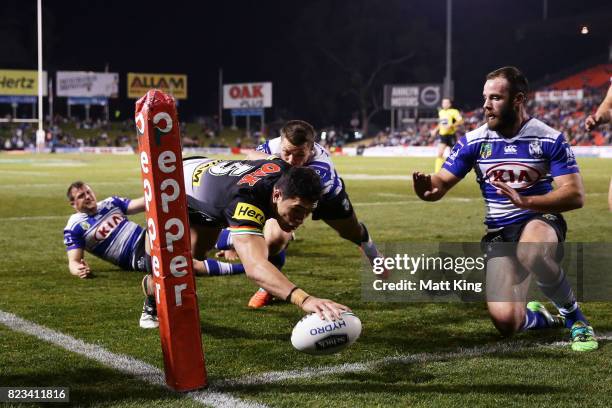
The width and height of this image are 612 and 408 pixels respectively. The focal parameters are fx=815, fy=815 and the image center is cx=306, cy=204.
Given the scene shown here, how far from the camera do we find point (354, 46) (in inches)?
3066

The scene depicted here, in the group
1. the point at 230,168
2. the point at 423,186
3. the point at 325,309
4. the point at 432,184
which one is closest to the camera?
the point at 325,309

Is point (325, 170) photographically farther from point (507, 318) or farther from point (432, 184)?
point (507, 318)

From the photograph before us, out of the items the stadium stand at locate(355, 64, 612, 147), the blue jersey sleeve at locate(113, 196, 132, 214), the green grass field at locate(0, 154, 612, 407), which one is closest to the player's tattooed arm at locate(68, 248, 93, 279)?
the green grass field at locate(0, 154, 612, 407)

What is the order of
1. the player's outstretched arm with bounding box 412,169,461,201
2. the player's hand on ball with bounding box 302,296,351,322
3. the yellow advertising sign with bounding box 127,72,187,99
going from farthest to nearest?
1. the yellow advertising sign with bounding box 127,72,187,99
2. the player's outstretched arm with bounding box 412,169,461,201
3. the player's hand on ball with bounding box 302,296,351,322

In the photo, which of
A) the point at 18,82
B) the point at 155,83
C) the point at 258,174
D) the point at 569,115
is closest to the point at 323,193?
the point at 258,174

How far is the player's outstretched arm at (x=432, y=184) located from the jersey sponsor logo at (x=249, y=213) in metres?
1.43

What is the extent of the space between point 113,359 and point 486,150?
9.15ft

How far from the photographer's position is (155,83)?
7894 cm

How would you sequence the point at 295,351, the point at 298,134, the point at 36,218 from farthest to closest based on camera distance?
the point at 36,218 → the point at 298,134 → the point at 295,351

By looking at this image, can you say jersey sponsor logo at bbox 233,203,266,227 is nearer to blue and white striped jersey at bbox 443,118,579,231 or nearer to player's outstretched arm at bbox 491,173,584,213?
player's outstretched arm at bbox 491,173,584,213

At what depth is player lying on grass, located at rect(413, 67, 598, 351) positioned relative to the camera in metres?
5.23

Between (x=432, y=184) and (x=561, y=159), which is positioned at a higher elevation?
(x=561, y=159)

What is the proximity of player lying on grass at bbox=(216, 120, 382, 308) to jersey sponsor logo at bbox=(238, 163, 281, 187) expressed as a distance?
4.90 feet

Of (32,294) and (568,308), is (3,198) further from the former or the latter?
(568,308)
